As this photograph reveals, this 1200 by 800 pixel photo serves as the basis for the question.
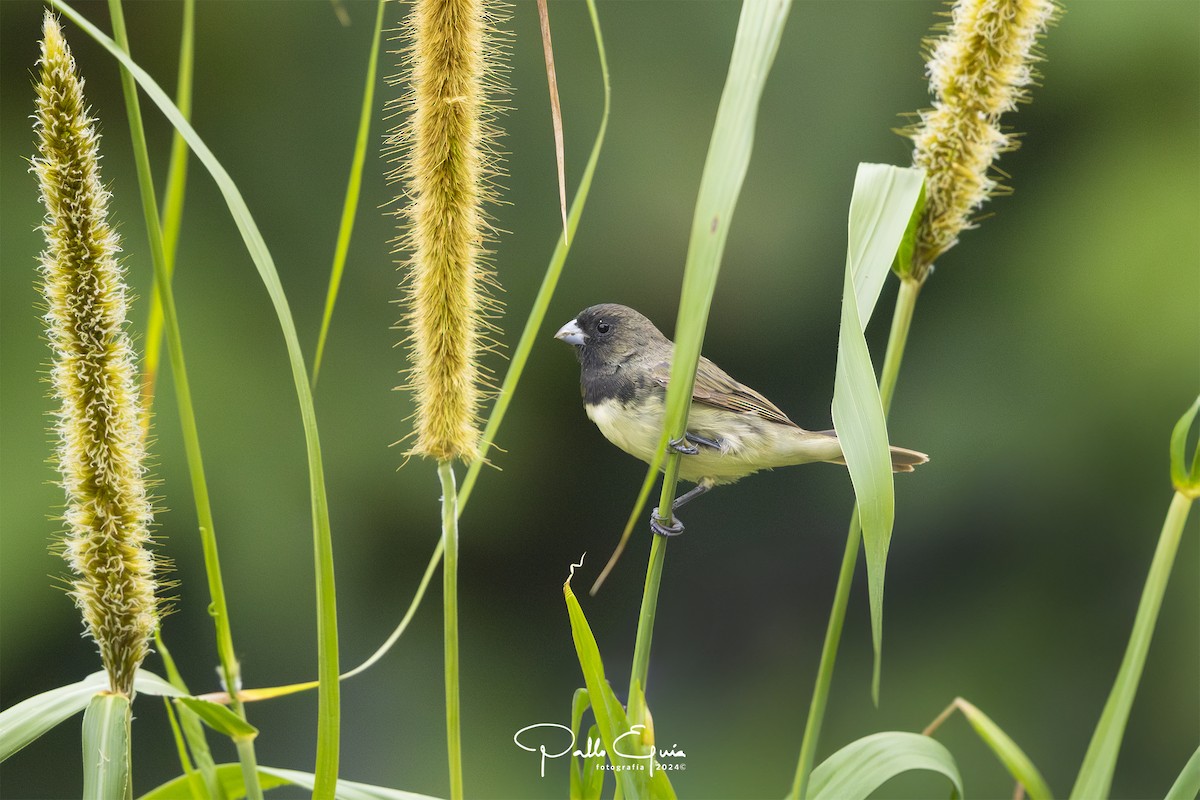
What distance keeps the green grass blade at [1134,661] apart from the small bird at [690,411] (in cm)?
25

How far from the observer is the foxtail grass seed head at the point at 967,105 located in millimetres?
586

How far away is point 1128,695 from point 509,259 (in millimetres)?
893

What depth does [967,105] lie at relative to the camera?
61 centimetres

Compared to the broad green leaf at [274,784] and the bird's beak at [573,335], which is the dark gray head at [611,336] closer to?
the bird's beak at [573,335]

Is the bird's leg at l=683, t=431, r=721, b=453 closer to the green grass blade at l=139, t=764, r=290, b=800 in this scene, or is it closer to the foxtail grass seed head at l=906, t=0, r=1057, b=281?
the foxtail grass seed head at l=906, t=0, r=1057, b=281

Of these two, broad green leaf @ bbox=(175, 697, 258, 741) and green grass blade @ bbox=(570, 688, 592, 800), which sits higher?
broad green leaf @ bbox=(175, 697, 258, 741)

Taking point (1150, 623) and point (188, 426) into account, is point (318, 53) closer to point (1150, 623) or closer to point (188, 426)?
point (188, 426)

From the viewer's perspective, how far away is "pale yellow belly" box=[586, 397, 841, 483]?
0.87 m

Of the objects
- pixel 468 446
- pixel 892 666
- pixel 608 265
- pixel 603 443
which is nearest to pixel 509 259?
pixel 608 265

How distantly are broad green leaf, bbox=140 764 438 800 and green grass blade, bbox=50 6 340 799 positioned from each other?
0.33 ft

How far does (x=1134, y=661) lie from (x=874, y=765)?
17 centimetres

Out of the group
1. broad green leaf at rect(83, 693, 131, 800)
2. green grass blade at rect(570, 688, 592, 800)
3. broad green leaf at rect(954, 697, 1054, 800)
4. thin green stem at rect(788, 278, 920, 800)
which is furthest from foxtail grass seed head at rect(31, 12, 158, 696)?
broad green leaf at rect(954, 697, 1054, 800)

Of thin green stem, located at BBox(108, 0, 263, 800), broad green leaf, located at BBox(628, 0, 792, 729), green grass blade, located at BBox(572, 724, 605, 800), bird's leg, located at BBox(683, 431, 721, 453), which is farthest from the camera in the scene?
bird's leg, located at BBox(683, 431, 721, 453)

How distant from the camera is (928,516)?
5.28ft
